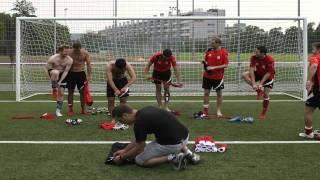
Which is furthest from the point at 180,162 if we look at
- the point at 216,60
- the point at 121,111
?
the point at 216,60

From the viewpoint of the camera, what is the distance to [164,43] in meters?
16.6

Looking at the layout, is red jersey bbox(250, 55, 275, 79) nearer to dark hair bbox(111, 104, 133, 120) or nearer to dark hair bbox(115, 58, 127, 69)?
dark hair bbox(115, 58, 127, 69)

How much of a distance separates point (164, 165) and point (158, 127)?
2.29ft

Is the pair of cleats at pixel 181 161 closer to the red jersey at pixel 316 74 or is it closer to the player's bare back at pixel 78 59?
the red jersey at pixel 316 74

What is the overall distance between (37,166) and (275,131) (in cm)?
479

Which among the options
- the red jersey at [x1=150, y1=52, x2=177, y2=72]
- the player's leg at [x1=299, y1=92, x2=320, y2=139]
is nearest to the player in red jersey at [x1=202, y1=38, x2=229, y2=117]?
the red jersey at [x1=150, y1=52, x2=177, y2=72]

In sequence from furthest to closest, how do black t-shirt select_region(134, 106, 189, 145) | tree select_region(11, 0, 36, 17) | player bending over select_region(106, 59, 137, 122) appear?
tree select_region(11, 0, 36, 17)
player bending over select_region(106, 59, 137, 122)
black t-shirt select_region(134, 106, 189, 145)

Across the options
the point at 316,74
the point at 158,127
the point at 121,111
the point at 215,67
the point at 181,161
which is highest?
the point at 215,67

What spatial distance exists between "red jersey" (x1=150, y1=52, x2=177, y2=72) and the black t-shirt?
17.3 feet

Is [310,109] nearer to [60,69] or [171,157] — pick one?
[171,157]

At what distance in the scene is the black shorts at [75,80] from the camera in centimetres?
1144

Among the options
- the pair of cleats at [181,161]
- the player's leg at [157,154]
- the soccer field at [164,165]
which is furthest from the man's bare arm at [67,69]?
the pair of cleats at [181,161]

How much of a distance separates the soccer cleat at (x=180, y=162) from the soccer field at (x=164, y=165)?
70mm

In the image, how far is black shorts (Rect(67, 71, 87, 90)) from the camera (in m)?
11.4
